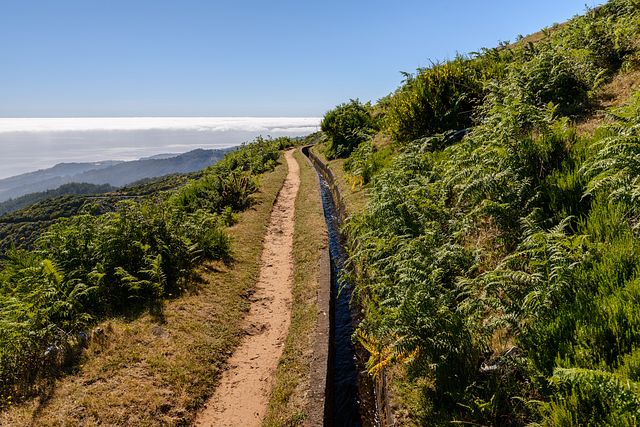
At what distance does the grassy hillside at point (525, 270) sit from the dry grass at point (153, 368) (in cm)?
309

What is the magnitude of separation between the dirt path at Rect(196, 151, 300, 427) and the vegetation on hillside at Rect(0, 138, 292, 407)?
1.78 m

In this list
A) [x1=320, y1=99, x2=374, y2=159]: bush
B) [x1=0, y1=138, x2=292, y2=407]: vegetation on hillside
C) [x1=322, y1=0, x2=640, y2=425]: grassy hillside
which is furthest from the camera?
[x1=320, y1=99, x2=374, y2=159]: bush

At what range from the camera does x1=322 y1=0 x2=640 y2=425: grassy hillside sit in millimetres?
3275

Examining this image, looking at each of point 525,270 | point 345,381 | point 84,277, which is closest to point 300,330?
point 345,381

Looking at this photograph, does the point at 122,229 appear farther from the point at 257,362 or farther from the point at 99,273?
the point at 257,362

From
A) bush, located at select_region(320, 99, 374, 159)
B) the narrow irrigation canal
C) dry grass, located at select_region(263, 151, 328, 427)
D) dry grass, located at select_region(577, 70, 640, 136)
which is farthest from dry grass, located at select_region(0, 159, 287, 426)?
bush, located at select_region(320, 99, 374, 159)

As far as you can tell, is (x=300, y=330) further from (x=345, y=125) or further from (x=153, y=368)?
(x=345, y=125)

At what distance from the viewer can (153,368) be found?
6.25m

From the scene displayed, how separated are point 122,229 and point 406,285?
7.27 m

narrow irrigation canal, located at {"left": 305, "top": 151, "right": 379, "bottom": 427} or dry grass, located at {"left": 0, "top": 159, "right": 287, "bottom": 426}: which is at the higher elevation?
dry grass, located at {"left": 0, "top": 159, "right": 287, "bottom": 426}

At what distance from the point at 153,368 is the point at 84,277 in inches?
128

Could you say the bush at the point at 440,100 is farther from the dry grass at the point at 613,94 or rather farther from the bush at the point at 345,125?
the bush at the point at 345,125

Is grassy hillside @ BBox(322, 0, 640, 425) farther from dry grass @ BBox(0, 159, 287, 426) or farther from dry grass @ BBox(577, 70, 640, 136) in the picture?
dry grass @ BBox(0, 159, 287, 426)

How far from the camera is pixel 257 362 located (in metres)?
7.02
